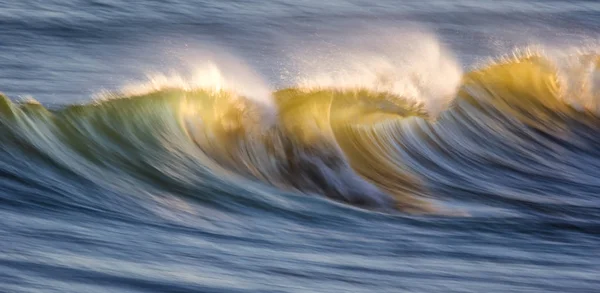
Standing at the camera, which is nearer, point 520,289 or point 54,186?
point 520,289

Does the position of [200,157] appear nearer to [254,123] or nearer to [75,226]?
[254,123]

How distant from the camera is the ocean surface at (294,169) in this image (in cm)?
828

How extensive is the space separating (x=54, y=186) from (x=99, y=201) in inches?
15.6

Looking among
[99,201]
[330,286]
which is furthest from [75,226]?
[330,286]

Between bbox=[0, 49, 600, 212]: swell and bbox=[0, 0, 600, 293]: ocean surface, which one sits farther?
bbox=[0, 49, 600, 212]: swell

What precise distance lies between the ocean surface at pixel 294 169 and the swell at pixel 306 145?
0.08 feet

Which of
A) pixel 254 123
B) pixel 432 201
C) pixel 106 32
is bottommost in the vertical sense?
pixel 432 201

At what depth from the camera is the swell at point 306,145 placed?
11023 millimetres

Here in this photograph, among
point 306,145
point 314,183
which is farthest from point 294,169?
point 306,145

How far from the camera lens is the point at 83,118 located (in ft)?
38.7

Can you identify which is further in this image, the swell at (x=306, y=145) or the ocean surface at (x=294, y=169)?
the swell at (x=306, y=145)

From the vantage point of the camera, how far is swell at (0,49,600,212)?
36.2 ft

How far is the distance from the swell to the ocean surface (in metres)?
0.02

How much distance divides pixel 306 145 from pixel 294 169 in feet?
2.13
